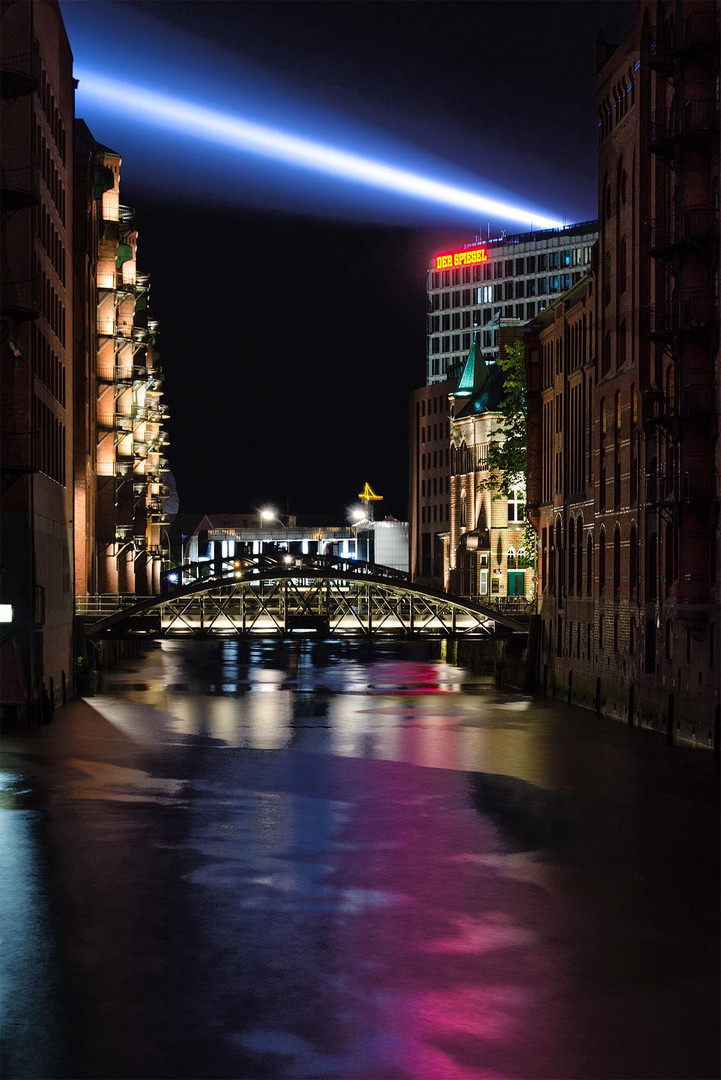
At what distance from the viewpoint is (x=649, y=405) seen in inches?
2298

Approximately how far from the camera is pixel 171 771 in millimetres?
52656

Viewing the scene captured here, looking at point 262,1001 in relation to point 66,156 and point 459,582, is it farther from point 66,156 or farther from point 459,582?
point 459,582

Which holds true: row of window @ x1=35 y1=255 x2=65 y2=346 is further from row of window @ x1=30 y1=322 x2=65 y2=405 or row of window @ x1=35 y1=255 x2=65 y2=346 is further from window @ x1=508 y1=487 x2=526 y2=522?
window @ x1=508 y1=487 x2=526 y2=522

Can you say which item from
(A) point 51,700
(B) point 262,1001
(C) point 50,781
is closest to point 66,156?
(A) point 51,700

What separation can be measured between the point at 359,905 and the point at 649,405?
3010 cm

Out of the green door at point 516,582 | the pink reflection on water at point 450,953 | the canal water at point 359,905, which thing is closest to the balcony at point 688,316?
the canal water at point 359,905

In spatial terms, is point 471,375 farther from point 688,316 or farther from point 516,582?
point 688,316

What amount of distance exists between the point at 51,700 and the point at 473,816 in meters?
25.1

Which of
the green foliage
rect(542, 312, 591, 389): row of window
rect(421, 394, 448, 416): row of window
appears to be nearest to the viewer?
rect(542, 312, 591, 389): row of window

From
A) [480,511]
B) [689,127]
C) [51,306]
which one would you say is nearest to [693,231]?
[689,127]

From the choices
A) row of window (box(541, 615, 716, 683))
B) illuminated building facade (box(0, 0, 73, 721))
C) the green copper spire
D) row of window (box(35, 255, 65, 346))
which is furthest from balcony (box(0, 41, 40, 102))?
the green copper spire

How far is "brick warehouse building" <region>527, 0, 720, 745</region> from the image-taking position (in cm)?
5278

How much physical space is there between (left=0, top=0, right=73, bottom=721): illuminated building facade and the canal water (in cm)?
347

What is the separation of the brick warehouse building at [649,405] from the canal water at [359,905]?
3477 millimetres
